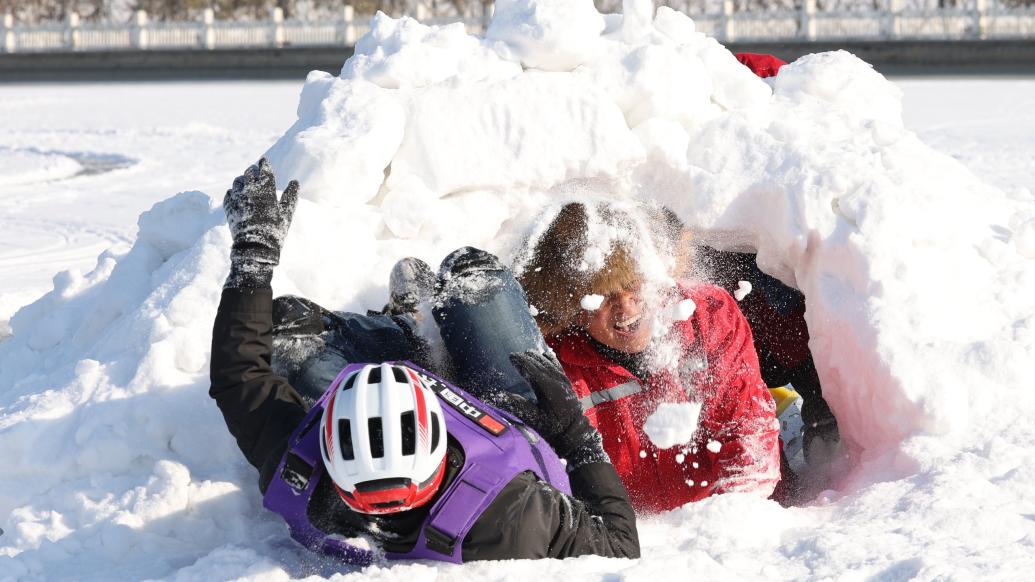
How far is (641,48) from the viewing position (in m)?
4.36

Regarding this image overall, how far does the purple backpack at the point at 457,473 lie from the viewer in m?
2.67

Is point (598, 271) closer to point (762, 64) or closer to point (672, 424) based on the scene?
point (672, 424)

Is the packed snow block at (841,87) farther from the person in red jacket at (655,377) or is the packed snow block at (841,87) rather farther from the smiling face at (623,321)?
the smiling face at (623,321)

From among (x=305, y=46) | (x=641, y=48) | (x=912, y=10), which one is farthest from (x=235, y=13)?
(x=641, y=48)

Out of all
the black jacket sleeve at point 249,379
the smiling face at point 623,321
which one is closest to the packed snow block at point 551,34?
the smiling face at point 623,321

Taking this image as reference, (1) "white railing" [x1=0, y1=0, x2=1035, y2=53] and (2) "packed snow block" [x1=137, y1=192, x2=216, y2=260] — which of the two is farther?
(1) "white railing" [x1=0, y1=0, x2=1035, y2=53]

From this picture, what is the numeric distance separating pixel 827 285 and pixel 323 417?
1.90m

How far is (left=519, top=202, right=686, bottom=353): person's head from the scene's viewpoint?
3.44m

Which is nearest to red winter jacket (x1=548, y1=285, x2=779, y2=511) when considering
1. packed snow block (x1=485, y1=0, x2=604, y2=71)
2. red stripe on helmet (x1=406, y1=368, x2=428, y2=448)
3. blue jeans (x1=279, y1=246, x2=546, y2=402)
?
blue jeans (x1=279, y1=246, x2=546, y2=402)

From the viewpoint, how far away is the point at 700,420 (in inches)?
138

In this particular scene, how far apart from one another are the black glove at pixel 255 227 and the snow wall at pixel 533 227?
64cm

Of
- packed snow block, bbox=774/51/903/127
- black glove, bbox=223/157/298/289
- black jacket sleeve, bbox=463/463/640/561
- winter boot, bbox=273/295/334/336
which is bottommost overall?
black jacket sleeve, bbox=463/463/640/561

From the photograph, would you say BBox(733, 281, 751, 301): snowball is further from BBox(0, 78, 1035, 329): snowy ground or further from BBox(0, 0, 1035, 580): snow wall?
BBox(0, 78, 1035, 329): snowy ground

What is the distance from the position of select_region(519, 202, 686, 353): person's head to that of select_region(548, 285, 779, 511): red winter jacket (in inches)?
4.4
